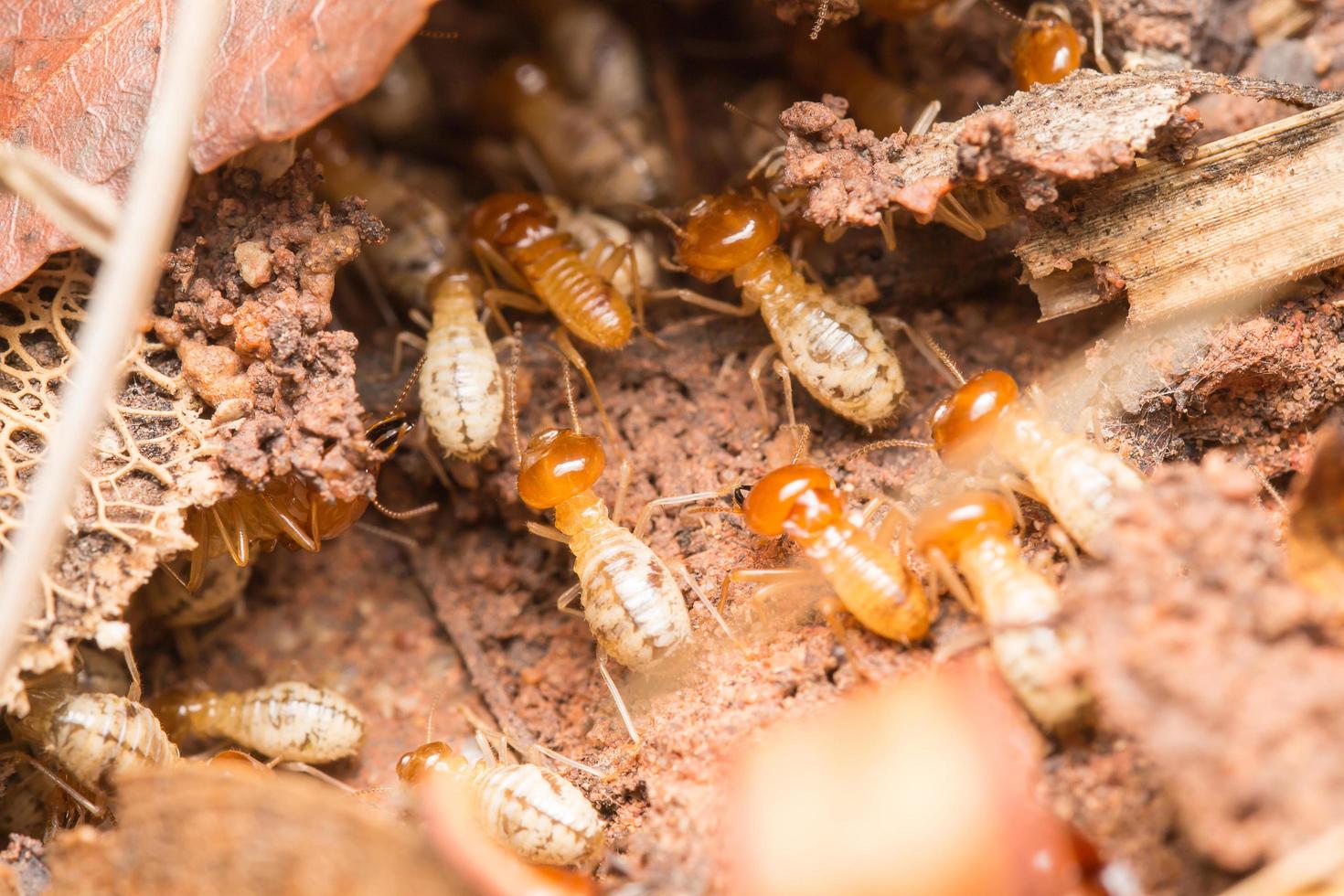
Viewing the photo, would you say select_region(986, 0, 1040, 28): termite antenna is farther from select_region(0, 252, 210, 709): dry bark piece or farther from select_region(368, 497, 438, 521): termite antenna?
select_region(0, 252, 210, 709): dry bark piece

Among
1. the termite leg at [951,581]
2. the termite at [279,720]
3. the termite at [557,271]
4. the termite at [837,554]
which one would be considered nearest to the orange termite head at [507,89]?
the termite at [557,271]

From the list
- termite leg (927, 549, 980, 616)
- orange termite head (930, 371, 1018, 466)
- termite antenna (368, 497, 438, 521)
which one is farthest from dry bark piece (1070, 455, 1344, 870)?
termite antenna (368, 497, 438, 521)

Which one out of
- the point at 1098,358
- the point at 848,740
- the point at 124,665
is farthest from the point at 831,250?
the point at 124,665

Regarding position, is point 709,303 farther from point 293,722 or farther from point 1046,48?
point 293,722

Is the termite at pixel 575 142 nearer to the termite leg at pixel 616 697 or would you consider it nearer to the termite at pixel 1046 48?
the termite at pixel 1046 48

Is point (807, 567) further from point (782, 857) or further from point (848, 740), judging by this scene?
point (782, 857)
